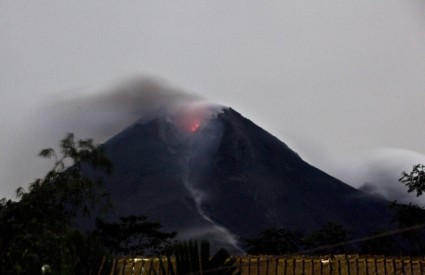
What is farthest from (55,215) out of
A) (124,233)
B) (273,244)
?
(273,244)

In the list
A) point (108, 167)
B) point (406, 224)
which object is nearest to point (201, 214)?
point (406, 224)

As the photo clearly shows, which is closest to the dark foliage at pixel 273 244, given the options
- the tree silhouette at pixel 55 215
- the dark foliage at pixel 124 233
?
the dark foliage at pixel 124 233

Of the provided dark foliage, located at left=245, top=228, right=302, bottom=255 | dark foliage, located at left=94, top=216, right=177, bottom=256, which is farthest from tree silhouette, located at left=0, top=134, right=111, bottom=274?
dark foliage, located at left=245, top=228, right=302, bottom=255

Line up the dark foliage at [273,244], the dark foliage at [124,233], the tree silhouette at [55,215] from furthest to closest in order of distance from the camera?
1. the dark foliage at [273,244]
2. the dark foliage at [124,233]
3. the tree silhouette at [55,215]

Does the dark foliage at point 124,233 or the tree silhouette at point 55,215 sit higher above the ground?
the dark foliage at point 124,233

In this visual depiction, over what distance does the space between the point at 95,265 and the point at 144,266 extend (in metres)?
4.49

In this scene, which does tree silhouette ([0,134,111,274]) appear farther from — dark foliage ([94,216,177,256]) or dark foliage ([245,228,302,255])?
dark foliage ([245,228,302,255])

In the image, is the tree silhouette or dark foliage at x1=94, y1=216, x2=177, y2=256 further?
dark foliage at x1=94, y1=216, x2=177, y2=256

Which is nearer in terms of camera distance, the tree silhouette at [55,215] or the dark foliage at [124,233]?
the tree silhouette at [55,215]

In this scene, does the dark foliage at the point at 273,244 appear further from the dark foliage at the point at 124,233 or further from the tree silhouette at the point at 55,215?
the tree silhouette at the point at 55,215

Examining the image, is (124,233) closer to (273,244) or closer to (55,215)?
(273,244)

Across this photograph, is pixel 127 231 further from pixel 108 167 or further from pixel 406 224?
pixel 108 167

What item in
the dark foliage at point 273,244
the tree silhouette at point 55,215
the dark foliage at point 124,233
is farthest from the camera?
the dark foliage at point 273,244

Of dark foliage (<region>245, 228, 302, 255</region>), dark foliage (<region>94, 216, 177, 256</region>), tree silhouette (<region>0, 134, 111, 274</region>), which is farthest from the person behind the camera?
dark foliage (<region>245, 228, 302, 255</region>)
